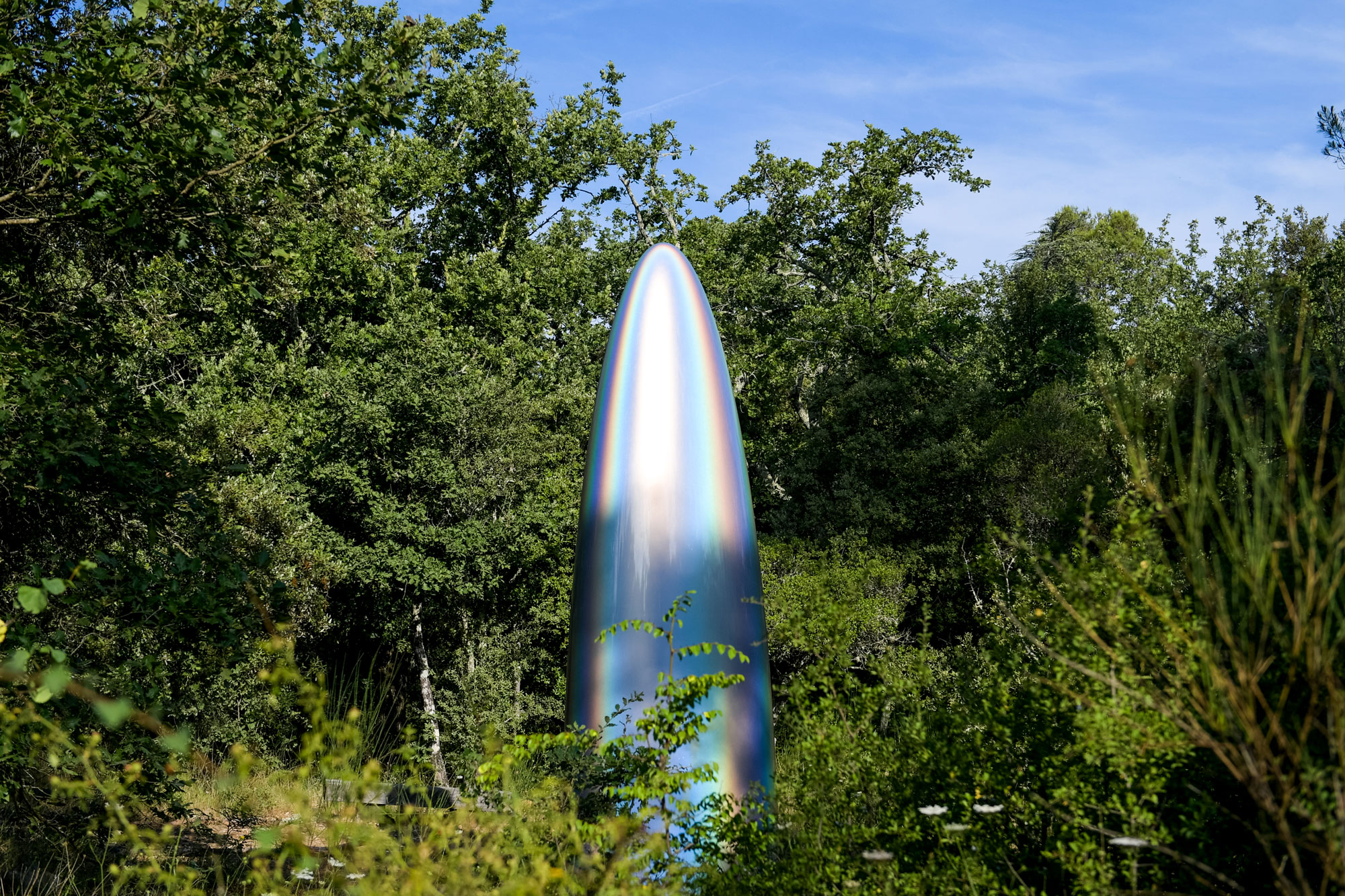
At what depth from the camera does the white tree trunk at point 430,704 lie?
44.3 feet

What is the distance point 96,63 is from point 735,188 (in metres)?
17.0

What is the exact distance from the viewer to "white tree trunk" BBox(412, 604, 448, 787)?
532 inches

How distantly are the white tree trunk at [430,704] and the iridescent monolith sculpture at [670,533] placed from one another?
343 inches

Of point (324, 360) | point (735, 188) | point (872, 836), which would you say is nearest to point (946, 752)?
point (872, 836)

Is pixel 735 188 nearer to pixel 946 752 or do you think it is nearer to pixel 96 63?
pixel 96 63

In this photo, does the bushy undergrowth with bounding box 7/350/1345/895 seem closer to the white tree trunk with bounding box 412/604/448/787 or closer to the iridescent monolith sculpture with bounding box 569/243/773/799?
the iridescent monolith sculpture with bounding box 569/243/773/799

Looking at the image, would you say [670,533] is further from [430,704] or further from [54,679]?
[430,704]

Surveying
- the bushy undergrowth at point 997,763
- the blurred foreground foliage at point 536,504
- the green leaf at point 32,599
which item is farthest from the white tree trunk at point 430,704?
the green leaf at point 32,599

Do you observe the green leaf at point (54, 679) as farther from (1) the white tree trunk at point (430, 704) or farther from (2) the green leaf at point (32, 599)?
(1) the white tree trunk at point (430, 704)

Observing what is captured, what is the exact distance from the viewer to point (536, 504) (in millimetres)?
14320

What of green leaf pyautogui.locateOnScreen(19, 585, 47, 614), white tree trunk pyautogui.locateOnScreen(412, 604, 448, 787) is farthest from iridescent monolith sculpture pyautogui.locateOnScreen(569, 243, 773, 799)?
white tree trunk pyautogui.locateOnScreen(412, 604, 448, 787)

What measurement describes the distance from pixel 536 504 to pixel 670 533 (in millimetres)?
9157

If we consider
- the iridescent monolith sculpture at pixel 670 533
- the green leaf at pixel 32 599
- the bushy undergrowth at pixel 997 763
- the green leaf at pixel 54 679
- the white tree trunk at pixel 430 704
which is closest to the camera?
the bushy undergrowth at pixel 997 763

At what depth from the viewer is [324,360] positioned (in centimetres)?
1652
